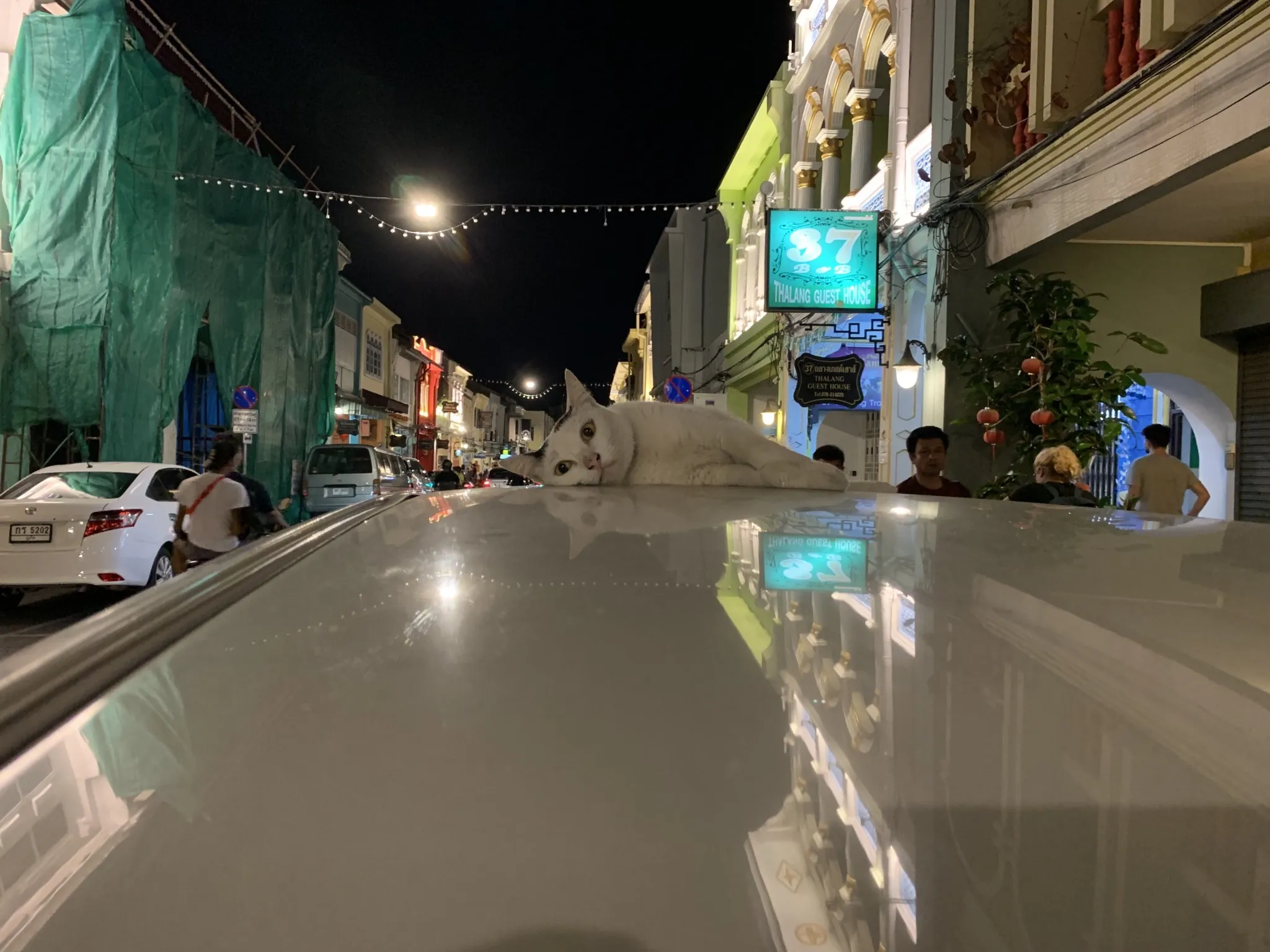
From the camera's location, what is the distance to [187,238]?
11828mm

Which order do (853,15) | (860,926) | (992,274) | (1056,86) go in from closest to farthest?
(860,926) → (1056,86) → (992,274) → (853,15)

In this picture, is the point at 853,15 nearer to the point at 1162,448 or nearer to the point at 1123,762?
the point at 1162,448

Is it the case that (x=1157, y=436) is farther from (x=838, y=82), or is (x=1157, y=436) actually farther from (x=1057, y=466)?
(x=838, y=82)

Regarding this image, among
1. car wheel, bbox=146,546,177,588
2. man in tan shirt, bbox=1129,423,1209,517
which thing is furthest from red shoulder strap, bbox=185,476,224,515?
man in tan shirt, bbox=1129,423,1209,517

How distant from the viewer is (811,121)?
13266mm

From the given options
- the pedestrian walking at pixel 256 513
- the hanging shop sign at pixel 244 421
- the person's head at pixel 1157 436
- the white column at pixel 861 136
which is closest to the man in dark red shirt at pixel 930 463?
the person's head at pixel 1157 436

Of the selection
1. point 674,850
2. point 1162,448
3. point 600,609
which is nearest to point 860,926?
point 674,850

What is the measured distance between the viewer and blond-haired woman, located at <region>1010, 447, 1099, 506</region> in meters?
4.22

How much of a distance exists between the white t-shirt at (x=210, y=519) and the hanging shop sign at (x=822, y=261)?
660cm

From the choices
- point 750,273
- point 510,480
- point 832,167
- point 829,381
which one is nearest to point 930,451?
point 829,381

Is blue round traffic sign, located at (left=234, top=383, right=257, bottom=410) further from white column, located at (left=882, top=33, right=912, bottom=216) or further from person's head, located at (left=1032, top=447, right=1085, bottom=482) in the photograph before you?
person's head, located at (left=1032, top=447, right=1085, bottom=482)

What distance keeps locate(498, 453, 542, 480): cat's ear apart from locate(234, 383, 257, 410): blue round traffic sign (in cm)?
1154

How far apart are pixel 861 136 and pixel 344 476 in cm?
1019

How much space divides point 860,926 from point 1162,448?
7.10m
